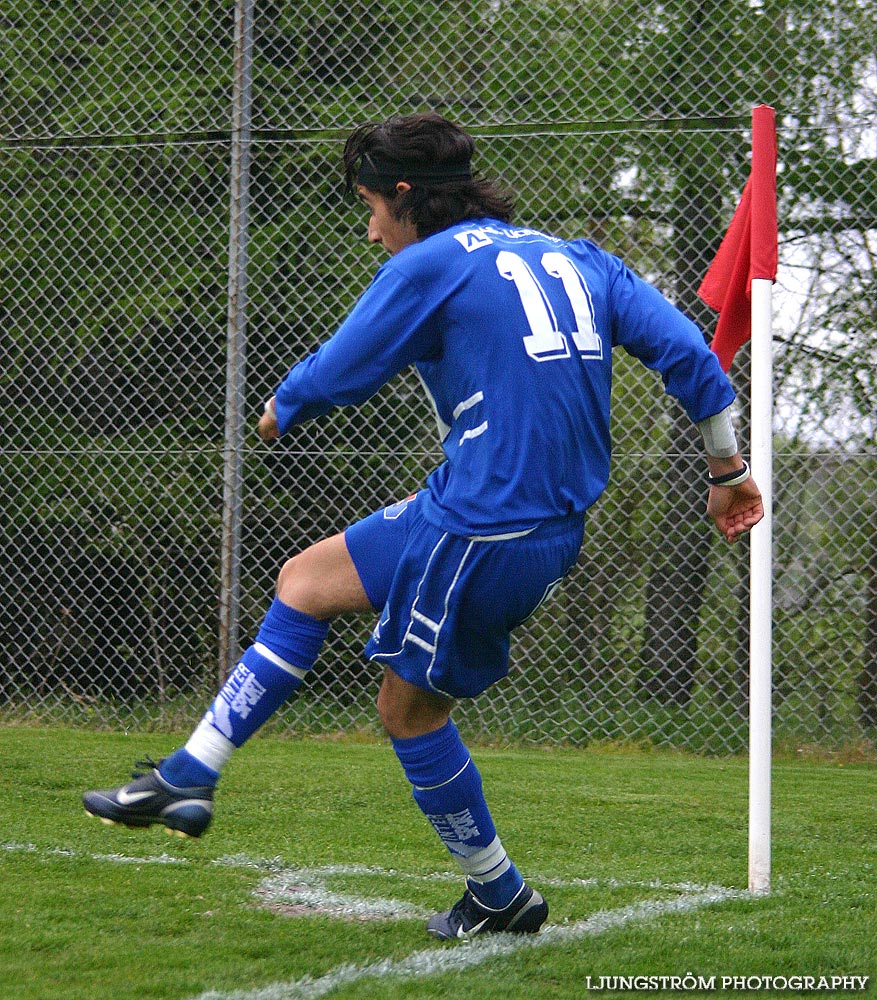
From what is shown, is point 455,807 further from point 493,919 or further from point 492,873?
point 493,919

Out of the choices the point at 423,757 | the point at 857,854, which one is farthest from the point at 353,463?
the point at 423,757

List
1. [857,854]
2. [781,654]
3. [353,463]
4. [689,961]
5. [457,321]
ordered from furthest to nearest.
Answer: [353,463], [781,654], [857,854], [689,961], [457,321]

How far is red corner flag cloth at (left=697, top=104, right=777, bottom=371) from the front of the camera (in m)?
3.37

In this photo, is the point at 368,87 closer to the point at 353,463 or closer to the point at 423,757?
the point at 353,463

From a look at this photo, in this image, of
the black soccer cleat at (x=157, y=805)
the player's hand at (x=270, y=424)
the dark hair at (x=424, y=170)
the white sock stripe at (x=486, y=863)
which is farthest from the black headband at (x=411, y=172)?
the white sock stripe at (x=486, y=863)

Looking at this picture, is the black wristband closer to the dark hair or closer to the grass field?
the dark hair

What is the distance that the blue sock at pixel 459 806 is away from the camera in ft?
9.14

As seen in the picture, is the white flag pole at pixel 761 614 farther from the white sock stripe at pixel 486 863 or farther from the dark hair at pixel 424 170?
the dark hair at pixel 424 170

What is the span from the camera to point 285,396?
8.21 ft

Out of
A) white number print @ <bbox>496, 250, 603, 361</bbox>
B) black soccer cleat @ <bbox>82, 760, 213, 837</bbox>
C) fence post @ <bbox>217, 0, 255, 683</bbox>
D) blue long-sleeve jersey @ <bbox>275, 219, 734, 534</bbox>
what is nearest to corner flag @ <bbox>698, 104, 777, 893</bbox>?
blue long-sleeve jersey @ <bbox>275, 219, 734, 534</bbox>

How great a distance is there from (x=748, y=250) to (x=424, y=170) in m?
1.18

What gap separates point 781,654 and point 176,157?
12.6 feet

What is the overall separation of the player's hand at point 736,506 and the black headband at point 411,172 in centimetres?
89

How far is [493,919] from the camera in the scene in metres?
2.89
